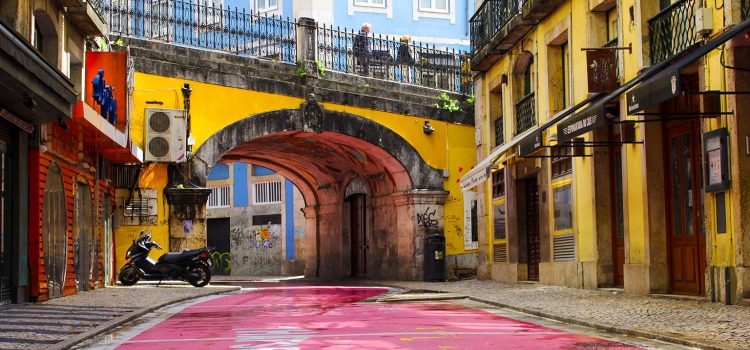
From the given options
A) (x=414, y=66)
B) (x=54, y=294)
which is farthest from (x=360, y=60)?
(x=54, y=294)

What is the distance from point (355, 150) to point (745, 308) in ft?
64.3

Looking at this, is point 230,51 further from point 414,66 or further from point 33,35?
point 33,35

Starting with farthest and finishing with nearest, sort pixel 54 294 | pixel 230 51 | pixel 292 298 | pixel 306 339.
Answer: pixel 230 51 < pixel 292 298 < pixel 54 294 < pixel 306 339

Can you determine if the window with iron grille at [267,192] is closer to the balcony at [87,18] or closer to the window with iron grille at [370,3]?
the window with iron grille at [370,3]

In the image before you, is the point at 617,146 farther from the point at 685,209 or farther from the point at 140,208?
the point at 140,208

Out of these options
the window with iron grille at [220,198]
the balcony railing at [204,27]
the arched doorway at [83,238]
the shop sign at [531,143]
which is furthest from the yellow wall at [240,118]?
the window with iron grille at [220,198]

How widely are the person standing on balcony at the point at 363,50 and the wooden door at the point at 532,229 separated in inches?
283

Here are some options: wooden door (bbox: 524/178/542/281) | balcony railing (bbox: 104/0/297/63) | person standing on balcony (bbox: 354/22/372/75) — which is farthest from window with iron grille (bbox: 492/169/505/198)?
balcony railing (bbox: 104/0/297/63)

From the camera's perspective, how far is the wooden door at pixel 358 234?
35188mm

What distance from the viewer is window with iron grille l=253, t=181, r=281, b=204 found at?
4762cm

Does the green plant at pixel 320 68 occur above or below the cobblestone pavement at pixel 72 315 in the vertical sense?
above

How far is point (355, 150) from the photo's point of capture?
32.4 metres

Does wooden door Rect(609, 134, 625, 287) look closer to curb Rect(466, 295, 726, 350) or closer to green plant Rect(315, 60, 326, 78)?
curb Rect(466, 295, 726, 350)

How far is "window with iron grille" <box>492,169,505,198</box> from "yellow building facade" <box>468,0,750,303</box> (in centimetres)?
5
